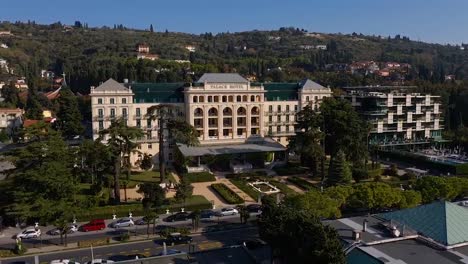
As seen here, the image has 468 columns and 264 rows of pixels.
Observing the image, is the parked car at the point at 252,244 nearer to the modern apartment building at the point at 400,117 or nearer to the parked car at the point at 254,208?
the parked car at the point at 254,208

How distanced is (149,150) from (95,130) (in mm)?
10184

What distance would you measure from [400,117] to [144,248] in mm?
69487

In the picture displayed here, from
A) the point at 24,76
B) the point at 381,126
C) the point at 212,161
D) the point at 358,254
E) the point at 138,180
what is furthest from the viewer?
the point at 24,76

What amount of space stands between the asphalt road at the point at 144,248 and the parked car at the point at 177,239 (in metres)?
0.61

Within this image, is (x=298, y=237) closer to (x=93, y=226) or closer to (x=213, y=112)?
(x=93, y=226)

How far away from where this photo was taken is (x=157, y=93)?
82.6m

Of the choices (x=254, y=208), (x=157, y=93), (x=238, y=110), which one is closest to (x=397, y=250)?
(x=254, y=208)

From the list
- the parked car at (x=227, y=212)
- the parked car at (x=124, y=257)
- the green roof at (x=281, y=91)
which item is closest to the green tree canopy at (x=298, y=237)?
the parked car at (x=124, y=257)

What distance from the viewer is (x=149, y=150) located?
268 feet

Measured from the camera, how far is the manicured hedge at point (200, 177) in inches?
2803

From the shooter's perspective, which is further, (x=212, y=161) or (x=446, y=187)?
(x=212, y=161)

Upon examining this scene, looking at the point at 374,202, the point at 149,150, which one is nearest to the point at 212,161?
the point at 149,150

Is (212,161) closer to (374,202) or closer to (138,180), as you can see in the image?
(138,180)

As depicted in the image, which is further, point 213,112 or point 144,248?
point 213,112
